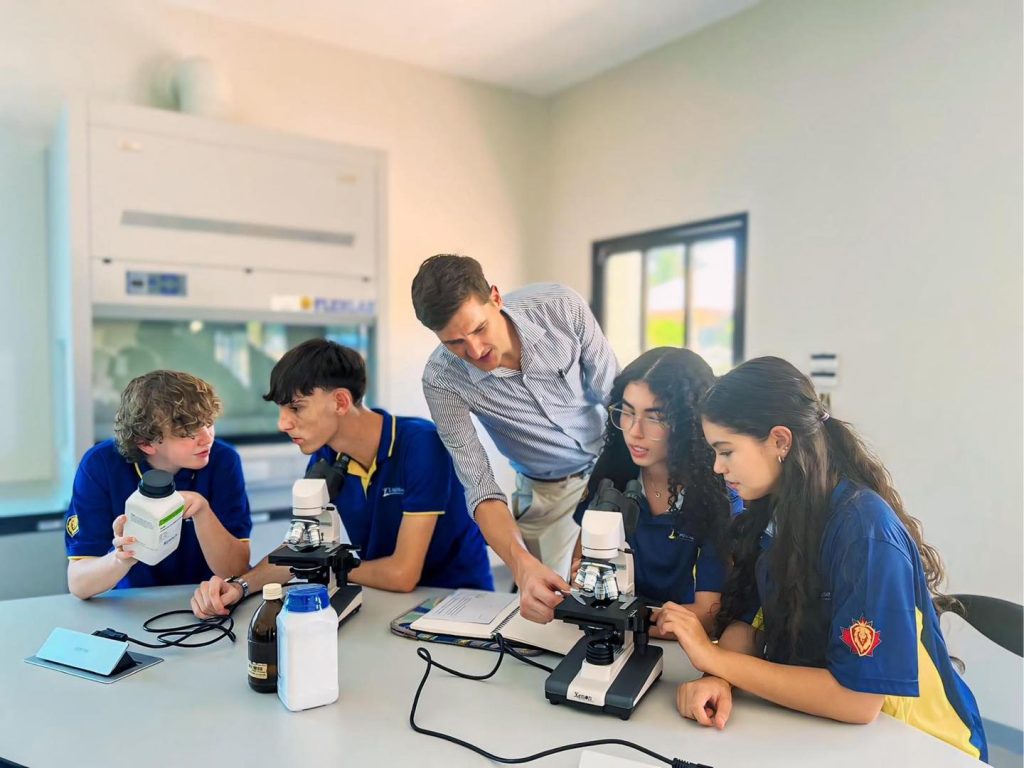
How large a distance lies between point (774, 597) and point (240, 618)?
103 centimetres

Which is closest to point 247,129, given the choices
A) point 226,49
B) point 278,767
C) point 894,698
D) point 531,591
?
point 226,49

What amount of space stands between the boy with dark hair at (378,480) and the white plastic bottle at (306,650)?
1.68 ft

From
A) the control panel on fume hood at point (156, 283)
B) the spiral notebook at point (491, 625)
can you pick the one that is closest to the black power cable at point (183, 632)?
A: the spiral notebook at point (491, 625)

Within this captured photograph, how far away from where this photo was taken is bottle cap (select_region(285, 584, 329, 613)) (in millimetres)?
1114

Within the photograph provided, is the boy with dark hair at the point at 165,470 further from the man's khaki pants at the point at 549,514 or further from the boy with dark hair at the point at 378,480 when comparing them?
the man's khaki pants at the point at 549,514

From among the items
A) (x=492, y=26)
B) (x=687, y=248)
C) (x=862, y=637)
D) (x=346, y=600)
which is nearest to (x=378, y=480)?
(x=346, y=600)

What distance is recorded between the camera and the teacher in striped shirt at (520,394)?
1645mm

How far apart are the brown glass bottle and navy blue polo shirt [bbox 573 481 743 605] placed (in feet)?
2.09

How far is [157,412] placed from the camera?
1.63 m

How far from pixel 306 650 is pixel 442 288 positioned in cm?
80

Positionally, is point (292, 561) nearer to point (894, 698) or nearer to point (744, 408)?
point (744, 408)

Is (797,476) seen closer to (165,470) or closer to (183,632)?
(183,632)

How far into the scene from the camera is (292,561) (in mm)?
1375

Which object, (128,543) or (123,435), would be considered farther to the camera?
(123,435)
